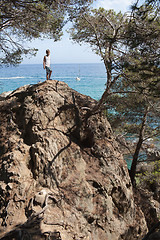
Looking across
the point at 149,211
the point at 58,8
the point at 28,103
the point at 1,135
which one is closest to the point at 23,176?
the point at 1,135

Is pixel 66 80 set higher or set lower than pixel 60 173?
higher

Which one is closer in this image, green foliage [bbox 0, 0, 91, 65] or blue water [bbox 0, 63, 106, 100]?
green foliage [bbox 0, 0, 91, 65]

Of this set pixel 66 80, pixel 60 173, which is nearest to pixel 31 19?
pixel 60 173

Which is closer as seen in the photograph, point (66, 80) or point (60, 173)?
point (60, 173)

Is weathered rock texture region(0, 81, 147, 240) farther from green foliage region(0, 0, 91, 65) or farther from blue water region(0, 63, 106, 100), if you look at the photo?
blue water region(0, 63, 106, 100)

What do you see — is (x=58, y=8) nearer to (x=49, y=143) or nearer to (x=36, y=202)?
(x=49, y=143)

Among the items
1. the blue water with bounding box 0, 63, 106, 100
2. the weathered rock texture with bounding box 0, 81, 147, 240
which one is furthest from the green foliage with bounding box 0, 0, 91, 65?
the blue water with bounding box 0, 63, 106, 100

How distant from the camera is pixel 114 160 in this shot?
7609 millimetres

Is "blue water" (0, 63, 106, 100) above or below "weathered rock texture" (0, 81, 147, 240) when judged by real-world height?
above

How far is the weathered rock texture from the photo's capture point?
4781mm

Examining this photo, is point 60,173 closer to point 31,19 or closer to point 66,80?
point 31,19

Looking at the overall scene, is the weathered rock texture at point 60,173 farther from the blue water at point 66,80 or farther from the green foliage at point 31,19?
the blue water at point 66,80

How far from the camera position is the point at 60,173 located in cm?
598

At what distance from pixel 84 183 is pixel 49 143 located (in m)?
1.79
